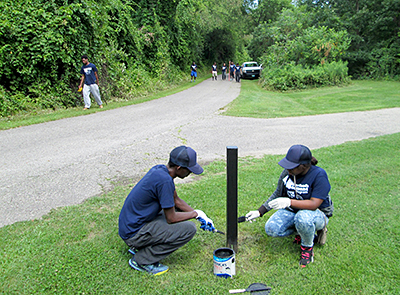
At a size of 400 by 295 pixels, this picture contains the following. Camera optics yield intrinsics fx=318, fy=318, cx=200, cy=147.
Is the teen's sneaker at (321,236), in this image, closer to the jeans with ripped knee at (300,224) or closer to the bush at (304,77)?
the jeans with ripped knee at (300,224)

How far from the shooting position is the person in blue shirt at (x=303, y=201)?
3.30 meters

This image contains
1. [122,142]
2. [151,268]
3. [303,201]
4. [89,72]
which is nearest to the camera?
[151,268]

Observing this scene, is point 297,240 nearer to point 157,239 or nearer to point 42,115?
point 157,239

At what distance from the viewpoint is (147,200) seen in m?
3.11

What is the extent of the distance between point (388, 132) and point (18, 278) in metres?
10.3

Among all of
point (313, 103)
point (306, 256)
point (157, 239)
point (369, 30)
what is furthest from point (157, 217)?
point (369, 30)

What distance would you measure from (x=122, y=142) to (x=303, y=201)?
5651mm

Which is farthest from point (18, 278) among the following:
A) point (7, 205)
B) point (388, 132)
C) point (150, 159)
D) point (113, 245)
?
point (388, 132)

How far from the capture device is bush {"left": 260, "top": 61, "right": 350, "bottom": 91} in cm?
2206

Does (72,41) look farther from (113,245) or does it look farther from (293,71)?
(293,71)

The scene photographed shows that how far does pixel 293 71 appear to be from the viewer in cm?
2219

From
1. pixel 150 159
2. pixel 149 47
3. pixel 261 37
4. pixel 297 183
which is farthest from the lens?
pixel 261 37

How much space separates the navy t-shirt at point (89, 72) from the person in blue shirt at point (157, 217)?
998cm

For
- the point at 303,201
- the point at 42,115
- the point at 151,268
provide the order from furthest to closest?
the point at 42,115 < the point at 303,201 < the point at 151,268
